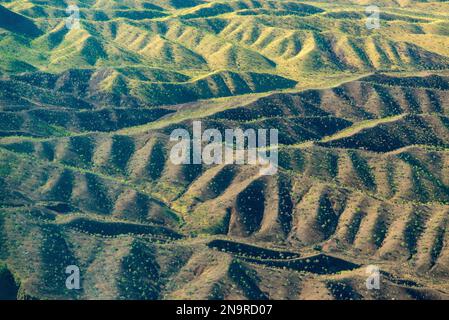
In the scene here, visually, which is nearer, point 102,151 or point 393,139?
point 102,151

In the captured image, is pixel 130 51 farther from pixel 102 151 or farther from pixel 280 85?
pixel 102 151

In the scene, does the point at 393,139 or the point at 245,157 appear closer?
the point at 245,157

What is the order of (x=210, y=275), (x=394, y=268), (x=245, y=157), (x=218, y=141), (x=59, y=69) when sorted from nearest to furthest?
(x=210, y=275), (x=394, y=268), (x=245, y=157), (x=218, y=141), (x=59, y=69)

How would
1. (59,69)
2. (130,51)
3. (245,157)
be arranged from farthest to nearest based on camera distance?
(130,51), (59,69), (245,157)

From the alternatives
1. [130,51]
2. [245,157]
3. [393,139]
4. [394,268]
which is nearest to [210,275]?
[394,268]

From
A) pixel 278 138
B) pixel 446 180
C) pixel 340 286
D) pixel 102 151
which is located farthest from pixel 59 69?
pixel 340 286
